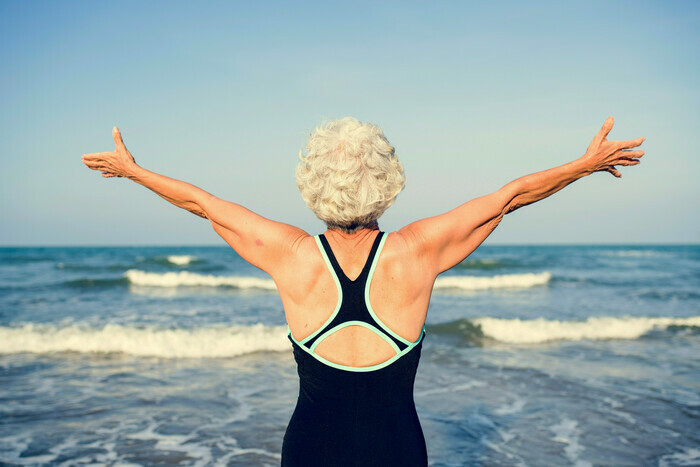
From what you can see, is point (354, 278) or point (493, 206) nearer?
point (354, 278)

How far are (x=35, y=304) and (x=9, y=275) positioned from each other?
1067 cm

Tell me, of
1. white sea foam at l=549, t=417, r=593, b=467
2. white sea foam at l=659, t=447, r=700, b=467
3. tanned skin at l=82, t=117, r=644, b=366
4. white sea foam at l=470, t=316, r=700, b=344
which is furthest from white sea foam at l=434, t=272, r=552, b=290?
tanned skin at l=82, t=117, r=644, b=366

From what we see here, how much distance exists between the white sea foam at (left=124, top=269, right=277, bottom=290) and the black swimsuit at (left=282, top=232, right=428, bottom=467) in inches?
821

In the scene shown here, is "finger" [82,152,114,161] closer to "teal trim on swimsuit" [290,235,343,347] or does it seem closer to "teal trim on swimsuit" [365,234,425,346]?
"teal trim on swimsuit" [290,235,343,347]

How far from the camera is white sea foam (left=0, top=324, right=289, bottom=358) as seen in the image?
402 inches

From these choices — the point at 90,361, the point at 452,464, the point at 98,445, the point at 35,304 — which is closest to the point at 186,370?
the point at 90,361

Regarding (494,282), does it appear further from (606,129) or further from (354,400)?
(354,400)

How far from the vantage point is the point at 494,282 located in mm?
25344

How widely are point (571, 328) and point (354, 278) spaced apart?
40.9 feet

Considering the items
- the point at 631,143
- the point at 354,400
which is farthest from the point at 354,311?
the point at 631,143

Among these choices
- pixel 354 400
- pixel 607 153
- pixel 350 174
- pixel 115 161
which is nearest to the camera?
pixel 350 174

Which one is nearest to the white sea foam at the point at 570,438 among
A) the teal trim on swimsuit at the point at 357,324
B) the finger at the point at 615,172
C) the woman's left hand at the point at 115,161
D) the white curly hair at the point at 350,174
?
the finger at the point at 615,172

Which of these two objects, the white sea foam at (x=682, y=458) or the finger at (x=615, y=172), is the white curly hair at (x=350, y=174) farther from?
the white sea foam at (x=682, y=458)

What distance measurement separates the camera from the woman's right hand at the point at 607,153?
2039mm
